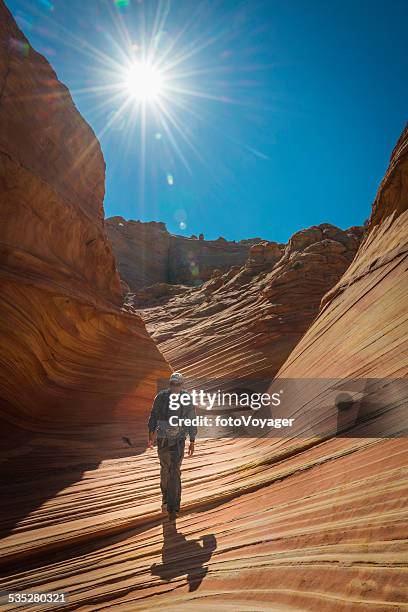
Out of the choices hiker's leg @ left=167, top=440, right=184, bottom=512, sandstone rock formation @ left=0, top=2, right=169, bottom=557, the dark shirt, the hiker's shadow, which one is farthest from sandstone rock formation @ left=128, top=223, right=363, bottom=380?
the hiker's shadow

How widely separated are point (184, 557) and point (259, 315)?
56.4ft

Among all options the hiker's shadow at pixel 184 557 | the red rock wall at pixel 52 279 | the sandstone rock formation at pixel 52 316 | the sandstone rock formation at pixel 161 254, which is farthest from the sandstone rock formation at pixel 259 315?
the sandstone rock formation at pixel 161 254

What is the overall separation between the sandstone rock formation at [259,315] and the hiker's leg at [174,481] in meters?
12.4

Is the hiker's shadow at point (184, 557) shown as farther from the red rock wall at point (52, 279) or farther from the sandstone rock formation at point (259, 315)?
the sandstone rock formation at point (259, 315)

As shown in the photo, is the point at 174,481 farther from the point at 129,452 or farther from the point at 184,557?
the point at 129,452

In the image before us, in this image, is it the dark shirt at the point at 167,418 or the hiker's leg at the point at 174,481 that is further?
the dark shirt at the point at 167,418

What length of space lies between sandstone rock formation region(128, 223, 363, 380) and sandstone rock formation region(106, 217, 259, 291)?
1015 inches

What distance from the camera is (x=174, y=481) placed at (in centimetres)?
453

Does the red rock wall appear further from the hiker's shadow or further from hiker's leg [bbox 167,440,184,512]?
the hiker's shadow

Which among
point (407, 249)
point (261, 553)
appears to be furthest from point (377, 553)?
point (407, 249)

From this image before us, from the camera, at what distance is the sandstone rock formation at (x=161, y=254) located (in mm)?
53938

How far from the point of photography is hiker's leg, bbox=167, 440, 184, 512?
4.48 meters

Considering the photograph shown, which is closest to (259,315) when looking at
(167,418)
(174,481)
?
(167,418)

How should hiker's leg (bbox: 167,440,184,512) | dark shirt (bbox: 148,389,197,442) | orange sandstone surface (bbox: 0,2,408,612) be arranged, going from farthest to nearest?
dark shirt (bbox: 148,389,197,442)
hiker's leg (bbox: 167,440,184,512)
orange sandstone surface (bbox: 0,2,408,612)
